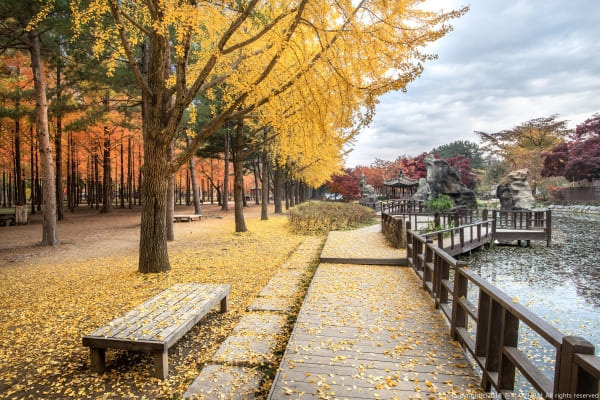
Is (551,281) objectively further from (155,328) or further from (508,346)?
(155,328)

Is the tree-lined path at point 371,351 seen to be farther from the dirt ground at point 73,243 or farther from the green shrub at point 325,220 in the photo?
the green shrub at point 325,220

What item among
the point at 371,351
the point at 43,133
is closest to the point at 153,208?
the point at 371,351

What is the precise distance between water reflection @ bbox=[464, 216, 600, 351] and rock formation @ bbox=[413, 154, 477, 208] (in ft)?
27.8

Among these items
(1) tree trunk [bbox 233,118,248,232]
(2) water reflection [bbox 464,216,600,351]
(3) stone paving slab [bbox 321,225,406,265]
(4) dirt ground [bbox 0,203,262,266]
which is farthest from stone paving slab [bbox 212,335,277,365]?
(1) tree trunk [bbox 233,118,248,232]

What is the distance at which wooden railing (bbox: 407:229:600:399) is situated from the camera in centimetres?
161

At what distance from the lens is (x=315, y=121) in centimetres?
718

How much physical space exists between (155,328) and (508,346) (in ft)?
10.3

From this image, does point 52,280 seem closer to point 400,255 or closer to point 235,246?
point 235,246

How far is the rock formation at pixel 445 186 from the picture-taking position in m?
23.8

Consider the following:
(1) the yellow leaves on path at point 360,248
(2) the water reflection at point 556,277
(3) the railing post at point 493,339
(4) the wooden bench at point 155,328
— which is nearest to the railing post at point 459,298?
(3) the railing post at point 493,339

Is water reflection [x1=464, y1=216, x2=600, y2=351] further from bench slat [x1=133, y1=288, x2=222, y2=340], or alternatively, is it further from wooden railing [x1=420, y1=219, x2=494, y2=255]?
bench slat [x1=133, y1=288, x2=222, y2=340]

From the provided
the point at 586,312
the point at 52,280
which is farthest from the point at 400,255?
the point at 52,280

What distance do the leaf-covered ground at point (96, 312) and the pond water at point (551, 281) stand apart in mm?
4023

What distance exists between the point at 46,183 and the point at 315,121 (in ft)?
28.1
